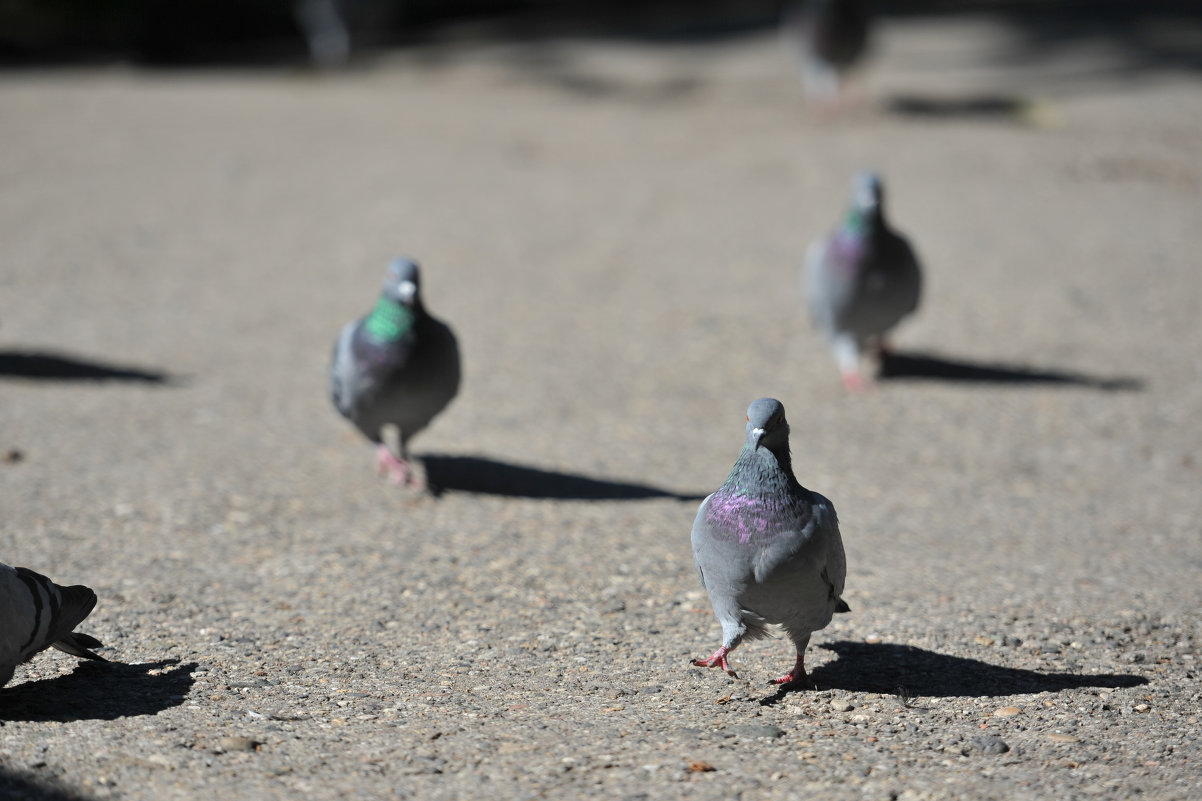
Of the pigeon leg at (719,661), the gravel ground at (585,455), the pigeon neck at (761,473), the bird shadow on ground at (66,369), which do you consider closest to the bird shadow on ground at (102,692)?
the gravel ground at (585,455)

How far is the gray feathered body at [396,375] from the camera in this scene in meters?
4.93

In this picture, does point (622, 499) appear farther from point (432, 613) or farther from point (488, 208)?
point (488, 208)

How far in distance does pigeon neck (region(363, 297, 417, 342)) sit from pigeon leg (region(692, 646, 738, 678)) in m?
1.88

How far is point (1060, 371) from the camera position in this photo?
7109mm

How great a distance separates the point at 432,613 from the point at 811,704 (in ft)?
4.32

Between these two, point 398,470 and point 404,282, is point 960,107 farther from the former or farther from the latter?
point 404,282

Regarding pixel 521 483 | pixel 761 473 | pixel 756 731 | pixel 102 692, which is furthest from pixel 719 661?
pixel 521 483

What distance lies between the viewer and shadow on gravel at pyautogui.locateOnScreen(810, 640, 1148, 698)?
364 centimetres

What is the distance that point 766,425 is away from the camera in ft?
11.0

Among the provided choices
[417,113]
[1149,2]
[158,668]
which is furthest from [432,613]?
Answer: [1149,2]

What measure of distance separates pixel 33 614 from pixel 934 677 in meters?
2.49

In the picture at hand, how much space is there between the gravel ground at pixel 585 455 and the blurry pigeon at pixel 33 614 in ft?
0.61

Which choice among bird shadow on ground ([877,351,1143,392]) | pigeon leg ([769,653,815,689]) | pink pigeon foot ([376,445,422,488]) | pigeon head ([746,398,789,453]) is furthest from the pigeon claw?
bird shadow on ground ([877,351,1143,392])

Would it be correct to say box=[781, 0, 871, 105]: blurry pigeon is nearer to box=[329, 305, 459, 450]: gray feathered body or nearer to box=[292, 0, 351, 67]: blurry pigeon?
box=[292, 0, 351, 67]: blurry pigeon
